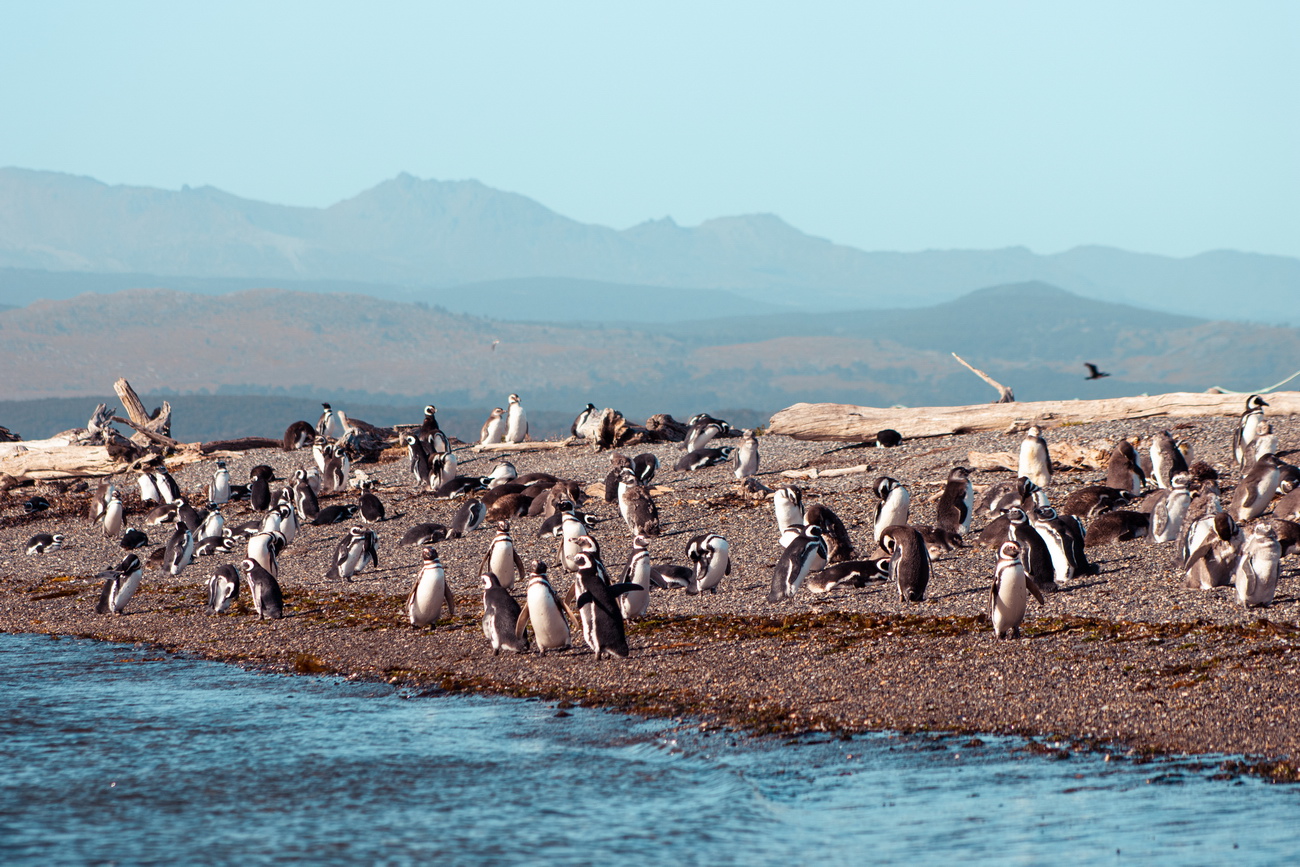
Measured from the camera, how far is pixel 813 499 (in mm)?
18719

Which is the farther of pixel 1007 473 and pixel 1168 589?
pixel 1007 473

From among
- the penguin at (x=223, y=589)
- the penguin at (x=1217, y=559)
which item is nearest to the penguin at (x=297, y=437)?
the penguin at (x=223, y=589)

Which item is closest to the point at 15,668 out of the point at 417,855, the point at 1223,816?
the point at 417,855

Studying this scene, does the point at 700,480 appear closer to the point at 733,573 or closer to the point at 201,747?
the point at 733,573

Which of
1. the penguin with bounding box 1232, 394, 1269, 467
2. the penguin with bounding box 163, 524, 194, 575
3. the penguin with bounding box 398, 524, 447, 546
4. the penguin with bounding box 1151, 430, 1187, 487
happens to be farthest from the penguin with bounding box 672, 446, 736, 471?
the penguin with bounding box 163, 524, 194, 575

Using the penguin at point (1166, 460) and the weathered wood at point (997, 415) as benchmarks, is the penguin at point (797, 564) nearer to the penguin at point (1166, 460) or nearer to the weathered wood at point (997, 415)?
the penguin at point (1166, 460)

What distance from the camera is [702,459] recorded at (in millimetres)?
22594

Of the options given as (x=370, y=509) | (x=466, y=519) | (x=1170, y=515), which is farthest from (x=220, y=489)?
(x=1170, y=515)

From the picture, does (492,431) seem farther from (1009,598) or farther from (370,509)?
(1009,598)

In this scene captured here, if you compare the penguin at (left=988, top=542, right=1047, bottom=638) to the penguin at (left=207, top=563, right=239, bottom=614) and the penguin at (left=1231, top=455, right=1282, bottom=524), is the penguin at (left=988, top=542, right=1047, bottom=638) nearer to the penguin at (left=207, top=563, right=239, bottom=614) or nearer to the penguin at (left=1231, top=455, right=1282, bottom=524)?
the penguin at (left=1231, top=455, right=1282, bottom=524)

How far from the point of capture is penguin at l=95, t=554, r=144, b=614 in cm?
1476

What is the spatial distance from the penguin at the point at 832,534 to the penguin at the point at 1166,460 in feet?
17.4

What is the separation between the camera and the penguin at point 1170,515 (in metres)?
14.1

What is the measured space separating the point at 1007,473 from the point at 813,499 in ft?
10.5
